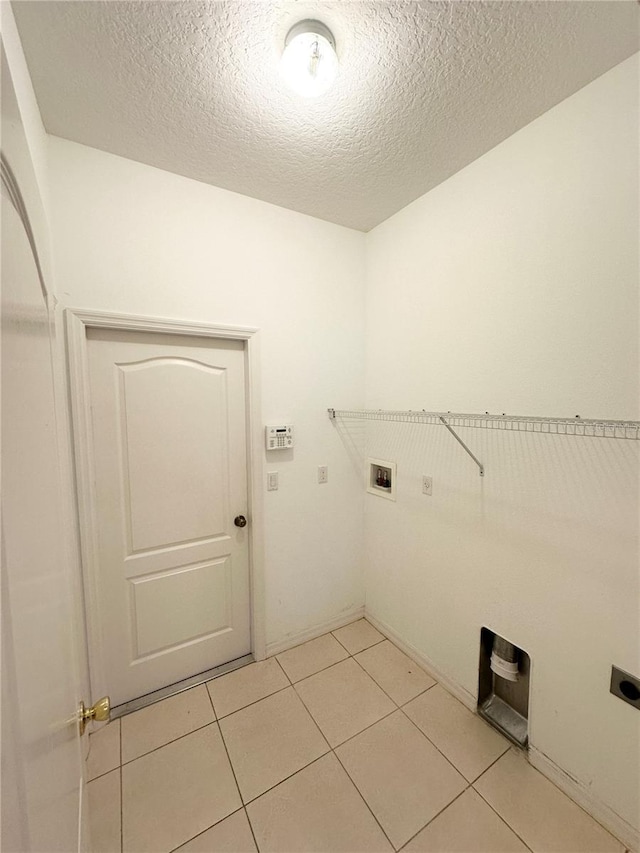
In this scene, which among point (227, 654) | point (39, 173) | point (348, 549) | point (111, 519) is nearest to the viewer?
point (39, 173)

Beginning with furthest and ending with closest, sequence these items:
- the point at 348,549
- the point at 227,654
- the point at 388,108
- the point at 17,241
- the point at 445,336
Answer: the point at 348,549 → the point at 227,654 → the point at 445,336 → the point at 388,108 → the point at 17,241

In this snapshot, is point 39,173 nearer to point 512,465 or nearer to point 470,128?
point 470,128

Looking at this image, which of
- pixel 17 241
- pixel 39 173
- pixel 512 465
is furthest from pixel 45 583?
pixel 512 465

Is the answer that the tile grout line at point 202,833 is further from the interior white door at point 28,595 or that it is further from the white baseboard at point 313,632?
the interior white door at point 28,595

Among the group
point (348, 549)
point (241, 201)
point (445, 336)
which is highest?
point (241, 201)

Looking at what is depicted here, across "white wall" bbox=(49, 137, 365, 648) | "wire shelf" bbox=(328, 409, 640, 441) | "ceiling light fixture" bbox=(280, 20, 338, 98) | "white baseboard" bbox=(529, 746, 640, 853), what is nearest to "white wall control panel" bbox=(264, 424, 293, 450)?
"white wall" bbox=(49, 137, 365, 648)

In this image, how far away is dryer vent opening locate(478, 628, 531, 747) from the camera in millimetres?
1545

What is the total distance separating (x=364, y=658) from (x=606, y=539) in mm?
1537

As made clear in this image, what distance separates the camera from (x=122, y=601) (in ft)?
5.63

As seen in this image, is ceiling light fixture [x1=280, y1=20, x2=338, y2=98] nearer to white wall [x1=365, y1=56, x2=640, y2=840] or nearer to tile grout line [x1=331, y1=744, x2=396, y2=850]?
white wall [x1=365, y1=56, x2=640, y2=840]

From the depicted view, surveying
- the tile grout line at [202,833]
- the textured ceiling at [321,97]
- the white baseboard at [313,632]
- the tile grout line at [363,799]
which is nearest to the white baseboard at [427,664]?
the white baseboard at [313,632]

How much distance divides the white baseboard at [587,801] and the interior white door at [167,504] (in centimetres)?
158

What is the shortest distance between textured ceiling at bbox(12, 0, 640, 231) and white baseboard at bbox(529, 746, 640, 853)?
270 cm

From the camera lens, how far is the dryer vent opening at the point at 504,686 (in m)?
1.54
